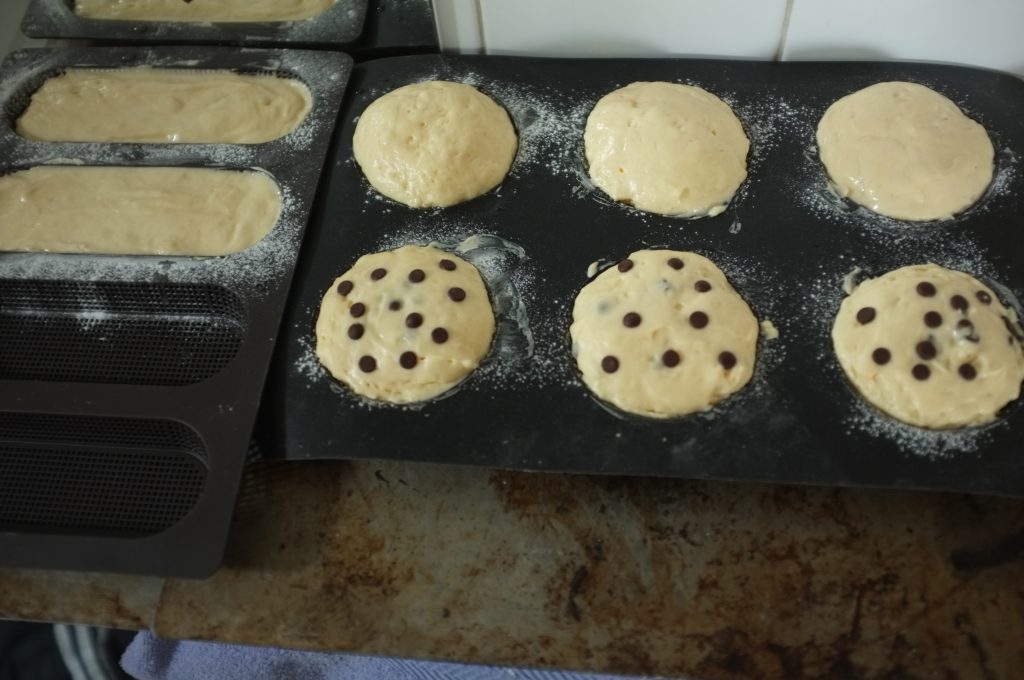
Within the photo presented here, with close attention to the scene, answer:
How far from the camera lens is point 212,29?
2.41 m

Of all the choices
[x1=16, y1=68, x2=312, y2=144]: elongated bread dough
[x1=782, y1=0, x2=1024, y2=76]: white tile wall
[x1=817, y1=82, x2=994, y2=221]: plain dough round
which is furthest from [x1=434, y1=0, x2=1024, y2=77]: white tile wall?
[x1=16, y1=68, x2=312, y2=144]: elongated bread dough

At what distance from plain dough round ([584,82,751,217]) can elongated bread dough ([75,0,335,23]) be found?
3.56 ft

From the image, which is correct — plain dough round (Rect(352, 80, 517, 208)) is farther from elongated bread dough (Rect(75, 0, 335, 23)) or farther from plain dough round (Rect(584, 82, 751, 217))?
elongated bread dough (Rect(75, 0, 335, 23))

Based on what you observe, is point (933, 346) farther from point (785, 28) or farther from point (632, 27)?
point (632, 27)

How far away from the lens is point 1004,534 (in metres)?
1.62

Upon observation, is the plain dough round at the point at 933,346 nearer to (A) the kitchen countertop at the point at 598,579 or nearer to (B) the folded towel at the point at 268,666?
(A) the kitchen countertop at the point at 598,579

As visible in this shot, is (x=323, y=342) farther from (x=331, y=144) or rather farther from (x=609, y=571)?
(x=609, y=571)

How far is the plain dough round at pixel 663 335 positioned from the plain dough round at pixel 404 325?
243 mm

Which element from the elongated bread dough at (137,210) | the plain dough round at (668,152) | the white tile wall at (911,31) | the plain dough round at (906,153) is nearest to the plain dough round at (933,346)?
the plain dough round at (906,153)

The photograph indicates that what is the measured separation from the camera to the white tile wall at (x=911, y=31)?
6.46ft

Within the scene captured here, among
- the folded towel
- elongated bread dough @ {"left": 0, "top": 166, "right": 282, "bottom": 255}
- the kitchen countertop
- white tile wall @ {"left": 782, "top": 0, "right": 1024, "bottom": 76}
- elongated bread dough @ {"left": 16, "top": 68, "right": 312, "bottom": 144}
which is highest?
white tile wall @ {"left": 782, "top": 0, "right": 1024, "bottom": 76}

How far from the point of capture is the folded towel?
6.55 ft

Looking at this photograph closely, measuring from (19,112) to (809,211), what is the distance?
2.20 m

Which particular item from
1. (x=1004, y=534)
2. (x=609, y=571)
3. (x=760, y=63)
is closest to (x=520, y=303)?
(x=609, y=571)
